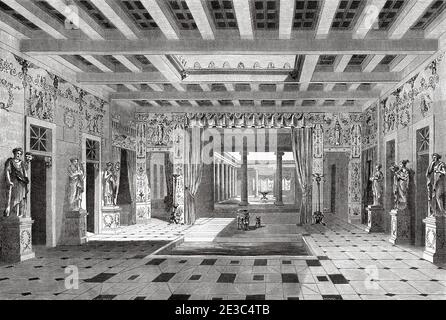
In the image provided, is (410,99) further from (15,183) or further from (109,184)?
(15,183)

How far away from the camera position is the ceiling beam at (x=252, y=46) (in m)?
6.90

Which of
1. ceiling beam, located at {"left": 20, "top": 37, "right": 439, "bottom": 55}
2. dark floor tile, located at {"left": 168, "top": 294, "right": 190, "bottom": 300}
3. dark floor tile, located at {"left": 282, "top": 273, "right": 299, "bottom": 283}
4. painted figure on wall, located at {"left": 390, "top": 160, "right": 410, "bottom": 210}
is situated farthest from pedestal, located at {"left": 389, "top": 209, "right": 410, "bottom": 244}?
dark floor tile, located at {"left": 168, "top": 294, "right": 190, "bottom": 300}

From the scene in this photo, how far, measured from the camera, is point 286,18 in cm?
606

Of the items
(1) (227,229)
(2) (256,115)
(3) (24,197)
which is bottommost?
(1) (227,229)

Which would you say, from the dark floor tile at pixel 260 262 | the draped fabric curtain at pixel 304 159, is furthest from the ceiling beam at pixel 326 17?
the draped fabric curtain at pixel 304 159

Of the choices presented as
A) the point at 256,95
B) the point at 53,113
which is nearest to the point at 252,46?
the point at 256,95

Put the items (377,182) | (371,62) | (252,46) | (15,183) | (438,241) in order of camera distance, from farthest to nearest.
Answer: (377,182) < (371,62) < (252,46) < (15,183) < (438,241)

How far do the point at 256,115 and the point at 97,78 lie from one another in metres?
5.27

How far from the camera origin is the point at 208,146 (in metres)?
14.2

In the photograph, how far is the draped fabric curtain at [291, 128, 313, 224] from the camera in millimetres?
12723

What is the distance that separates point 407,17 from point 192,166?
27.1ft

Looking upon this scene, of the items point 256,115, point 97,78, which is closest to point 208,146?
point 256,115

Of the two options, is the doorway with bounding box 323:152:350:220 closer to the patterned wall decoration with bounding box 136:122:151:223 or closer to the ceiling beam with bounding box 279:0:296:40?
the patterned wall decoration with bounding box 136:122:151:223

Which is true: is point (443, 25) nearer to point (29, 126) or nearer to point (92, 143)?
point (29, 126)
